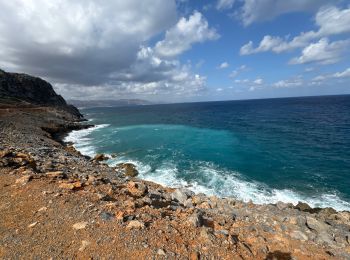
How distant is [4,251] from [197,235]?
22.2ft

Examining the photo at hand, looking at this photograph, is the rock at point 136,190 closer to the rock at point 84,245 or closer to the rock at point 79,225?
the rock at point 79,225

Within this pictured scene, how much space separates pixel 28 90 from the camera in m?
103

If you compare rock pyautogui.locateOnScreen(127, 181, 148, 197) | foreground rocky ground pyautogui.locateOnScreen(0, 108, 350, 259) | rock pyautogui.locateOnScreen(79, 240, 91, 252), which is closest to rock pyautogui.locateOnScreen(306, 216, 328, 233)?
foreground rocky ground pyautogui.locateOnScreen(0, 108, 350, 259)

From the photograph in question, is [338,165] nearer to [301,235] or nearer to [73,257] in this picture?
[301,235]

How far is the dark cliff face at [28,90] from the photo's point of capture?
92.3 metres

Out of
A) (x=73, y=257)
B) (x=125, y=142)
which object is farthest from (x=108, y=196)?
(x=125, y=142)

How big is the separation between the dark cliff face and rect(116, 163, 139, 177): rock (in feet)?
267

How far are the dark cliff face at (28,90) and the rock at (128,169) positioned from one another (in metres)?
81.3

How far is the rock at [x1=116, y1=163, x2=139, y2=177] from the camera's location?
25378 mm

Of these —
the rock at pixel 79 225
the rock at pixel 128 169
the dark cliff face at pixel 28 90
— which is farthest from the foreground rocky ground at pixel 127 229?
the dark cliff face at pixel 28 90

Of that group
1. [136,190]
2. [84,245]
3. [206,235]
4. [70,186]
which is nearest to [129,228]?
[84,245]

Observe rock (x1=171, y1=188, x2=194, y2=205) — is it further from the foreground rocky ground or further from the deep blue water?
the deep blue water

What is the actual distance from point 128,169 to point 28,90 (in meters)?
103

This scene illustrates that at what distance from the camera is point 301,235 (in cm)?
1066
